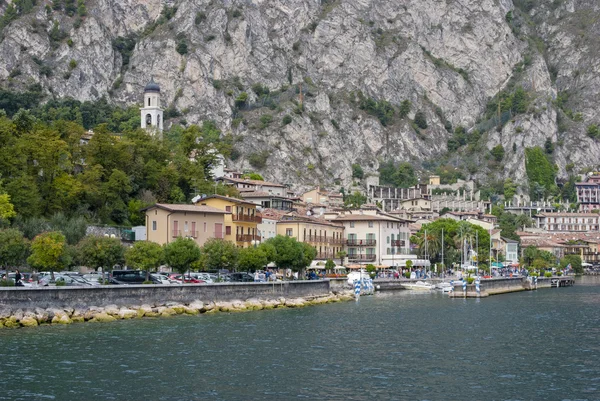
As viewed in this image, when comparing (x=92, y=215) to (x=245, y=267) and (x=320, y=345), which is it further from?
(x=320, y=345)

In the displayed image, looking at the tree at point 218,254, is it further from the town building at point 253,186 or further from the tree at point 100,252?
the town building at point 253,186

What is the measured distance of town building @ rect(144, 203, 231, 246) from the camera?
82.6 m

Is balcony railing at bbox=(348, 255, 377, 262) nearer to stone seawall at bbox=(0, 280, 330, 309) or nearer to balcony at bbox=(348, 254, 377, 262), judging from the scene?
balcony at bbox=(348, 254, 377, 262)

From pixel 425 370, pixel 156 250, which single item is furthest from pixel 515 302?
pixel 425 370

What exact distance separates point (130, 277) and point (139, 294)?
25.5 ft

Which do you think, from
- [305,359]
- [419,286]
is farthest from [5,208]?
[419,286]

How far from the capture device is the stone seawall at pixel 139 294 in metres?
54.1

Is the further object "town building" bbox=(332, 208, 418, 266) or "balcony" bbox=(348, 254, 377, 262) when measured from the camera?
"town building" bbox=(332, 208, 418, 266)

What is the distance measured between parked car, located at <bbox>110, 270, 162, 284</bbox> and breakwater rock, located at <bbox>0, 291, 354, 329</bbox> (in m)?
5.77

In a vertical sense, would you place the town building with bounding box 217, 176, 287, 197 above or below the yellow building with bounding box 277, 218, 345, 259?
above

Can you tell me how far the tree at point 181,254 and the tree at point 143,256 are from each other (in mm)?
1901

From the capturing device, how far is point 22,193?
7794 centimetres

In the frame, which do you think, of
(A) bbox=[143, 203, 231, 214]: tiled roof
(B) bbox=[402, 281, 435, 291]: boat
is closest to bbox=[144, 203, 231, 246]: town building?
(A) bbox=[143, 203, 231, 214]: tiled roof

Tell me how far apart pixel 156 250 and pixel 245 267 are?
12.5 metres
